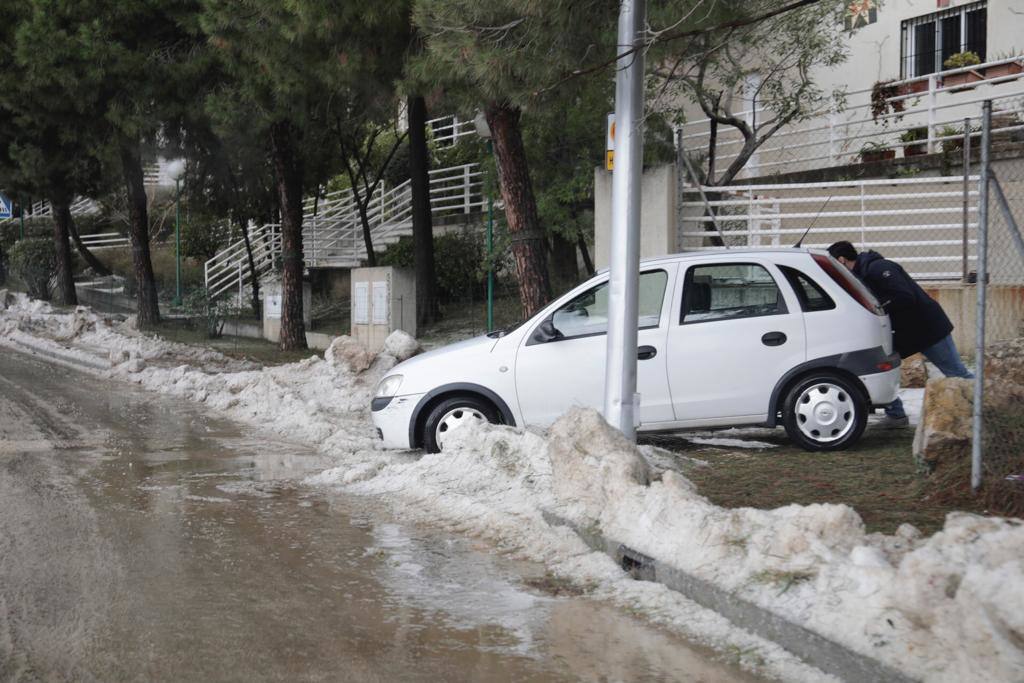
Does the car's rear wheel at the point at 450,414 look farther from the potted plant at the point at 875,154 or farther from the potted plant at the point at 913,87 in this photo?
the potted plant at the point at 913,87

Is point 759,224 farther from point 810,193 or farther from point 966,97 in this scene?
point 966,97

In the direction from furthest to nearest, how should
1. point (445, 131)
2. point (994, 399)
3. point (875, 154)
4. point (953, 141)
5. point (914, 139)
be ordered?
point (445, 131)
point (914, 139)
point (875, 154)
point (953, 141)
point (994, 399)

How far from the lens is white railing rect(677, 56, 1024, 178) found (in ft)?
55.0

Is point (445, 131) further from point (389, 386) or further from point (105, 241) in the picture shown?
point (389, 386)

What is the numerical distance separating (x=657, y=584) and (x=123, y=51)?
17.0 metres

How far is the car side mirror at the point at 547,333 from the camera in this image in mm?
8922

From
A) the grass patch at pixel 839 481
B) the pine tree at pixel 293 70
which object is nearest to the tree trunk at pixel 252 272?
the pine tree at pixel 293 70

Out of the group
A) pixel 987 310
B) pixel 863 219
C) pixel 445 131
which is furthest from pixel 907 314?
pixel 445 131

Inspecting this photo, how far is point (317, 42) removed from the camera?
13547 mm

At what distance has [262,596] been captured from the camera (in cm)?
554

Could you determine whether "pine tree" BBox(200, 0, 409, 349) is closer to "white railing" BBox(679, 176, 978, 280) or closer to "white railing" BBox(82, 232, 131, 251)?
"white railing" BBox(679, 176, 978, 280)

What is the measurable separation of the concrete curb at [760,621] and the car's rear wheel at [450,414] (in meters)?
2.95

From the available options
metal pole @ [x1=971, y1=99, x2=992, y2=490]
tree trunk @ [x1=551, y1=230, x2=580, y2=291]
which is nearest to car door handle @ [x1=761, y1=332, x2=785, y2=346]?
metal pole @ [x1=971, y1=99, x2=992, y2=490]

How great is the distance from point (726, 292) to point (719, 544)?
3.83 metres
